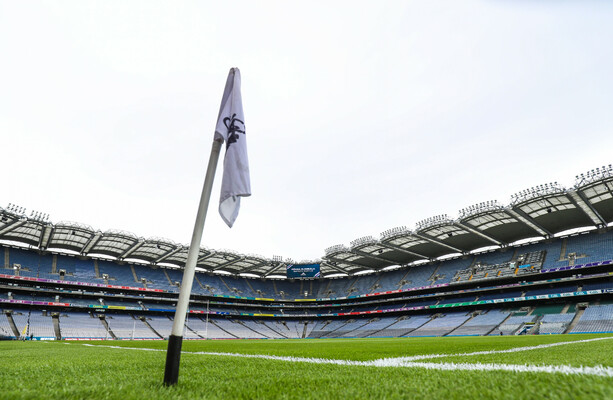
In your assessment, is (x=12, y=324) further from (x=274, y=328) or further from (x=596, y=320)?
(x=596, y=320)

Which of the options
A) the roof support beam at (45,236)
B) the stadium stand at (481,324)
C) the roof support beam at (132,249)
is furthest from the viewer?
the roof support beam at (132,249)

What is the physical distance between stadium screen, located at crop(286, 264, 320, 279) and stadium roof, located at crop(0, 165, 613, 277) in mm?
1216

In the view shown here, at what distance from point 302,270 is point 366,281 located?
11727 millimetres

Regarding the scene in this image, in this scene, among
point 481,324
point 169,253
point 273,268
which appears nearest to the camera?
point 481,324

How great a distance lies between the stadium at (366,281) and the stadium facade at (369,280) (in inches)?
6.5

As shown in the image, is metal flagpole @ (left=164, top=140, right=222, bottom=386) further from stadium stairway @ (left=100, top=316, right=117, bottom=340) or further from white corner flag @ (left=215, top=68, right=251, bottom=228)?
stadium stairway @ (left=100, top=316, right=117, bottom=340)

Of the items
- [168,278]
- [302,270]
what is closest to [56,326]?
[168,278]

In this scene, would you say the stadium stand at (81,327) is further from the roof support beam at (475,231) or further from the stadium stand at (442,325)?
the roof support beam at (475,231)

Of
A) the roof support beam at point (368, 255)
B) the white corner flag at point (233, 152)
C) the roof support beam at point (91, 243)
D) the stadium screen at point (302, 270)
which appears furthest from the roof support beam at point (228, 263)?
the white corner flag at point (233, 152)

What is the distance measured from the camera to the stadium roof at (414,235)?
31.3m

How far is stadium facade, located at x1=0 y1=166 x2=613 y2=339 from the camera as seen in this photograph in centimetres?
3459

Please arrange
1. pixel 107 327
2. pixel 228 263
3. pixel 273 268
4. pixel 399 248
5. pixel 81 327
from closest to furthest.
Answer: pixel 81 327 < pixel 107 327 < pixel 399 248 < pixel 228 263 < pixel 273 268

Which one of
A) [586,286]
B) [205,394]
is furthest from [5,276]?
[586,286]

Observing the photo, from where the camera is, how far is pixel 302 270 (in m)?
56.2
